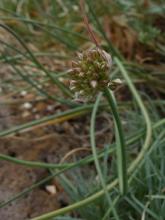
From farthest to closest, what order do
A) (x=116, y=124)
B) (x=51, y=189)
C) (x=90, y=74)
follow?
(x=51, y=189)
(x=116, y=124)
(x=90, y=74)

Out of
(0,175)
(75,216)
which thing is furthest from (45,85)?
(75,216)

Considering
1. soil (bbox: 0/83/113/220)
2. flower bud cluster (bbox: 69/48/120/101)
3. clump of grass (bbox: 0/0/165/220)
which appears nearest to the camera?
flower bud cluster (bbox: 69/48/120/101)

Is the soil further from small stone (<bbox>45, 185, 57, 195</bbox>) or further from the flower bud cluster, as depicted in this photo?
the flower bud cluster

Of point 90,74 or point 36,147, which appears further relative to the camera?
point 36,147

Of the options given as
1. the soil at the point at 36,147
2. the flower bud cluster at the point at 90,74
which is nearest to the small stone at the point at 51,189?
the soil at the point at 36,147

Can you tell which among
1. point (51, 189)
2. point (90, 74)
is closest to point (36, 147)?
point (51, 189)

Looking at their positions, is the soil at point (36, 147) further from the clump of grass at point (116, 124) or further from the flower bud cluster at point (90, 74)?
the flower bud cluster at point (90, 74)

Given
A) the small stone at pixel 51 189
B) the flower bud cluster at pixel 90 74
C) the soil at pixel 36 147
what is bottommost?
the small stone at pixel 51 189

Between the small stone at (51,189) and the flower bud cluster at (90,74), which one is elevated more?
the flower bud cluster at (90,74)

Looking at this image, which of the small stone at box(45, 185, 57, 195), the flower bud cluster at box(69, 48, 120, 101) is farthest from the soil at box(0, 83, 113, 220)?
the flower bud cluster at box(69, 48, 120, 101)

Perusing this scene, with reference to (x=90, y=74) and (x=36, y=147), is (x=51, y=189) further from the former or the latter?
(x=90, y=74)

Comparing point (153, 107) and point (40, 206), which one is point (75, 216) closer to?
point (40, 206)
